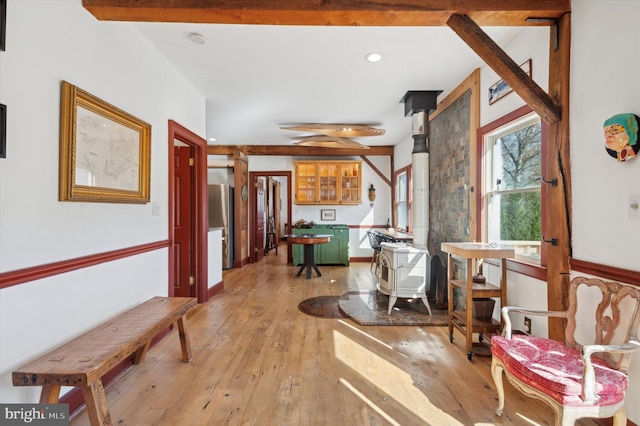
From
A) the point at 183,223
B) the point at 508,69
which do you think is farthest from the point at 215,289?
the point at 508,69

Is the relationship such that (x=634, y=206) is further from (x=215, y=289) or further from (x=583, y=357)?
(x=215, y=289)

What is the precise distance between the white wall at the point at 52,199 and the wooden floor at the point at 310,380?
630 mm

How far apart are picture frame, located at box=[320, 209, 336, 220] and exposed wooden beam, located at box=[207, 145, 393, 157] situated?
1.35 m

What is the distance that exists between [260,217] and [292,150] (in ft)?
6.42

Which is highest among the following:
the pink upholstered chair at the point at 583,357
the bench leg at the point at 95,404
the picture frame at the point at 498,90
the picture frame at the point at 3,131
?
the picture frame at the point at 498,90

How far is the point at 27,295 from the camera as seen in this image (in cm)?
155

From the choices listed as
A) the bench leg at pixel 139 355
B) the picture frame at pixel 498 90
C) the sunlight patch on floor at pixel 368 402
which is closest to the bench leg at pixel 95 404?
the bench leg at pixel 139 355

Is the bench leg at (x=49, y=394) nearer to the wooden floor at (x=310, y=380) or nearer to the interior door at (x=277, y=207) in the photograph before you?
the wooden floor at (x=310, y=380)

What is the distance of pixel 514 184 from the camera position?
107 inches

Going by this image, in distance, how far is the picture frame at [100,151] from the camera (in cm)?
178

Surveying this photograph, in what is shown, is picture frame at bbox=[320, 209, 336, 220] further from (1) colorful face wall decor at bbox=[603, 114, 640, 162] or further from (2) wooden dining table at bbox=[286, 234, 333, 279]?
(1) colorful face wall decor at bbox=[603, 114, 640, 162]

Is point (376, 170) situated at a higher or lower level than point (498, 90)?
lower

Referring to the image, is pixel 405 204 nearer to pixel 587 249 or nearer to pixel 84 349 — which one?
pixel 587 249

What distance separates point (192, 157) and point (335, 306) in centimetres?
270
